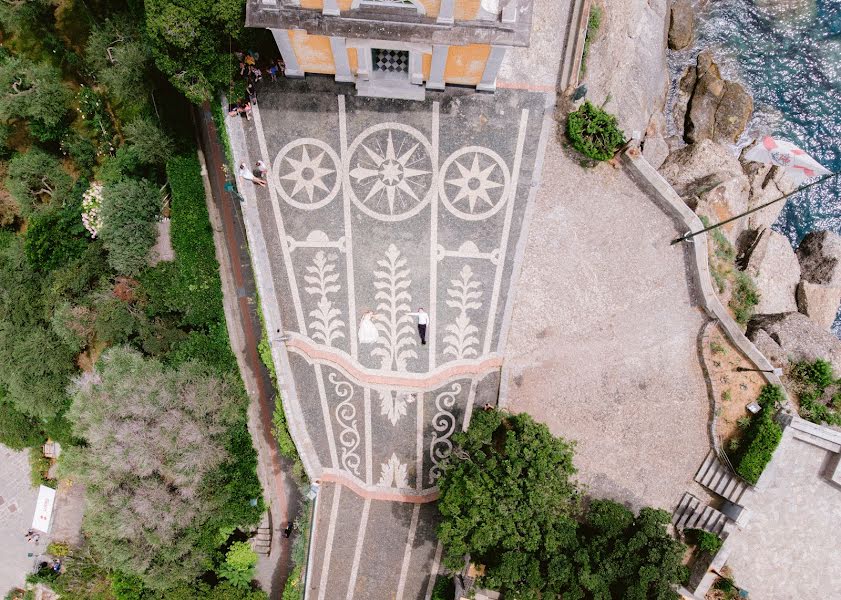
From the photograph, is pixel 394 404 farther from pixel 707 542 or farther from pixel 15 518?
pixel 15 518

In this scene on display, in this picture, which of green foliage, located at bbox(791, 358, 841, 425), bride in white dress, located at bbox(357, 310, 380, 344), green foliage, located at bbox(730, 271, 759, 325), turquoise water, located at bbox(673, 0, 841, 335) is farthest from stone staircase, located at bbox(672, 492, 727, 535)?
turquoise water, located at bbox(673, 0, 841, 335)

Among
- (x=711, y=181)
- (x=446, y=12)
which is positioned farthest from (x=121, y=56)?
(x=711, y=181)

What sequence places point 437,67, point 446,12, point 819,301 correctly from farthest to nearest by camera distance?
1. point 819,301
2. point 437,67
3. point 446,12

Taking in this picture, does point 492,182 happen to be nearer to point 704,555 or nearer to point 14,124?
point 704,555

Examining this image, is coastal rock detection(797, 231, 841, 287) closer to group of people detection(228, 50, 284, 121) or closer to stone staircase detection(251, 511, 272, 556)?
group of people detection(228, 50, 284, 121)

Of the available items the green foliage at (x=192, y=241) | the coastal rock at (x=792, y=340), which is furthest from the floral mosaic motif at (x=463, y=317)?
the coastal rock at (x=792, y=340)

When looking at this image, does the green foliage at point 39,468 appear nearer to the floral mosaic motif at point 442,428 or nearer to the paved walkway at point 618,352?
the floral mosaic motif at point 442,428
